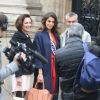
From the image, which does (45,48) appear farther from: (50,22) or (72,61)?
(72,61)

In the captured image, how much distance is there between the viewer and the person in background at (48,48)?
6.98m

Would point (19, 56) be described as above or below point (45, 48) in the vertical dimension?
above

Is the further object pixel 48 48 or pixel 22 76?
pixel 48 48

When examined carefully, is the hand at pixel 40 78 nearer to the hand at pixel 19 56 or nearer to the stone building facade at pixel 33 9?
the hand at pixel 19 56

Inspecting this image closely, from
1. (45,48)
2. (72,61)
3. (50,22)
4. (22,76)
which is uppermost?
(50,22)

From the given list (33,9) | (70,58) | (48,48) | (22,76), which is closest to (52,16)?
(48,48)

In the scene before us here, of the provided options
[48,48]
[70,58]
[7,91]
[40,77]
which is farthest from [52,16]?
[7,91]

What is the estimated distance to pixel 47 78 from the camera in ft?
23.0

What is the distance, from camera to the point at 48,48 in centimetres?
698

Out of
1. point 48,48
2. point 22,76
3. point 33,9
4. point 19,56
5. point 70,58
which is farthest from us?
point 33,9

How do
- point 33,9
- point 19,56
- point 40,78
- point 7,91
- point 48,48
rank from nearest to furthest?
point 19,56 < point 40,78 < point 48,48 < point 7,91 < point 33,9

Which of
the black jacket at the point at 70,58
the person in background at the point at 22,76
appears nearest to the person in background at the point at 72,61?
the black jacket at the point at 70,58

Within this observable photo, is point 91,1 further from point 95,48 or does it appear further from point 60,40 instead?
point 95,48

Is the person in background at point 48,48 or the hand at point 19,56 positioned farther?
the person in background at point 48,48
